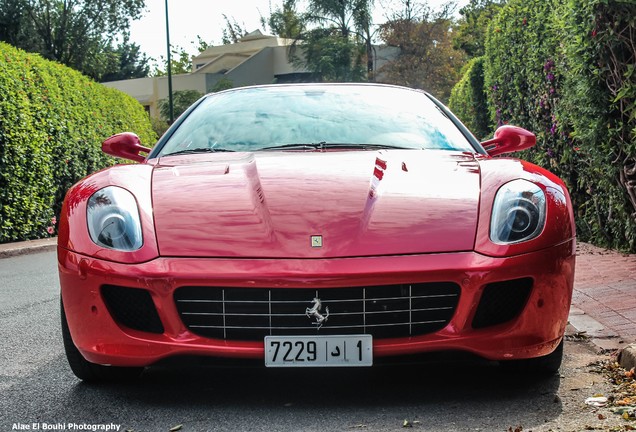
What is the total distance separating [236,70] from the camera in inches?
2356

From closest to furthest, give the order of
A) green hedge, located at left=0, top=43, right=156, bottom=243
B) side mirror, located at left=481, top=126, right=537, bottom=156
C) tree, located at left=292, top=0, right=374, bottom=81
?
side mirror, located at left=481, top=126, right=537, bottom=156, green hedge, located at left=0, top=43, right=156, bottom=243, tree, located at left=292, top=0, right=374, bottom=81

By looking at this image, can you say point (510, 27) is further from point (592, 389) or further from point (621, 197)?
point (592, 389)

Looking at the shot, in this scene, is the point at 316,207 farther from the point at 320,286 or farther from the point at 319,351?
the point at 319,351

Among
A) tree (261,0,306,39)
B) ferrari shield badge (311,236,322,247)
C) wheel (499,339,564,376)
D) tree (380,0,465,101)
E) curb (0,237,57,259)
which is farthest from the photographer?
tree (261,0,306,39)

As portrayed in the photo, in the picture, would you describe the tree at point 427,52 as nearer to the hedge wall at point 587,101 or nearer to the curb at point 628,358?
the hedge wall at point 587,101

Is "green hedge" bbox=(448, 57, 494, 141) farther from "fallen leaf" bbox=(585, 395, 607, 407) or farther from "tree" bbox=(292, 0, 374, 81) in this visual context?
"tree" bbox=(292, 0, 374, 81)

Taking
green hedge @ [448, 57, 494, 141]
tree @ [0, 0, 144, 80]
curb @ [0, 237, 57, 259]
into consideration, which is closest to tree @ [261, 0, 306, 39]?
tree @ [0, 0, 144, 80]

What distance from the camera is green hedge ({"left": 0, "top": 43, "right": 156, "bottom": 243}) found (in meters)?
12.7

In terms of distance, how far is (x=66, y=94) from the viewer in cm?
1585

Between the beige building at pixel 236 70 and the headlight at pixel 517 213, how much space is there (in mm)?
51404

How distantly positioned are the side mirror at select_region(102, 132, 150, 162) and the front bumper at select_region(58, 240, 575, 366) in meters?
1.34

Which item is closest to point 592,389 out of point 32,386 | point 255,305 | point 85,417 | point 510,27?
point 255,305

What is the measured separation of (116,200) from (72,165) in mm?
12453

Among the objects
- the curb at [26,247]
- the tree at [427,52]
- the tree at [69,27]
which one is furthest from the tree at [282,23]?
the curb at [26,247]
